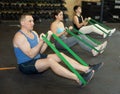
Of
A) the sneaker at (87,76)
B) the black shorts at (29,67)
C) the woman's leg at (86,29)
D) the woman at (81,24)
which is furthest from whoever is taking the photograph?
the woman's leg at (86,29)

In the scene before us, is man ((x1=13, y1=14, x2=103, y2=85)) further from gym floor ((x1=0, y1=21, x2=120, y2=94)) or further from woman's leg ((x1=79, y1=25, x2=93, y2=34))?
woman's leg ((x1=79, y1=25, x2=93, y2=34))

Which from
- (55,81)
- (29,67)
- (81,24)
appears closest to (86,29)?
(81,24)

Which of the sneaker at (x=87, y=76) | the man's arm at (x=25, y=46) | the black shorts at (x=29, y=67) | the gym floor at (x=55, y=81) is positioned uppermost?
the man's arm at (x=25, y=46)

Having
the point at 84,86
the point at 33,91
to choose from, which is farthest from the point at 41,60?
the point at 84,86

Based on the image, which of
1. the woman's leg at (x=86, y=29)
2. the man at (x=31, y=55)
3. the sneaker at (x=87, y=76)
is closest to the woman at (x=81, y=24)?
the woman's leg at (x=86, y=29)

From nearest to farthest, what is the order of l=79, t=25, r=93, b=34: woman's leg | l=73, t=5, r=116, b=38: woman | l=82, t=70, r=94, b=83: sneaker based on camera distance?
l=82, t=70, r=94, b=83: sneaker → l=73, t=5, r=116, b=38: woman → l=79, t=25, r=93, b=34: woman's leg

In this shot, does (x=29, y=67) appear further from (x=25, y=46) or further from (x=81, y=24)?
(x=81, y=24)

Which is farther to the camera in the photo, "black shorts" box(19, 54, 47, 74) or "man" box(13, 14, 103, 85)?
"black shorts" box(19, 54, 47, 74)

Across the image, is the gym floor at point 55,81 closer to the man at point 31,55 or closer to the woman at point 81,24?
the man at point 31,55

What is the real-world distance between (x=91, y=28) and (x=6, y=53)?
103 inches

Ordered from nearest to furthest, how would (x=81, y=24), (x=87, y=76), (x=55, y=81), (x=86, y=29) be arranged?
1. (x=87, y=76)
2. (x=55, y=81)
3. (x=81, y=24)
4. (x=86, y=29)

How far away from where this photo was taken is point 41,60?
3570 mm

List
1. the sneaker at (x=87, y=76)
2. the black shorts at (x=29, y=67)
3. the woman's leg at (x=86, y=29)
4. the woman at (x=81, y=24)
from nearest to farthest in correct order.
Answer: the sneaker at (x=87, y=76) < the black shorts at (x=29, y=67) < the woman at (x=81, y=24) < the woman's leg at (x=86, y=29)

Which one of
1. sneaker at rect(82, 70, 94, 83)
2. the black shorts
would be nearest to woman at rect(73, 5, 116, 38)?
the black shorts
